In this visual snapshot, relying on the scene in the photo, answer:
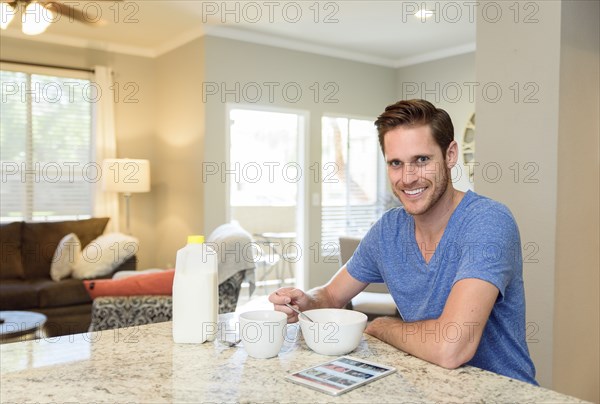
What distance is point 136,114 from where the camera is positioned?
5.73 metres

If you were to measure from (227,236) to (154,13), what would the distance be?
93.3 inches

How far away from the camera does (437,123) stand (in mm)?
1498

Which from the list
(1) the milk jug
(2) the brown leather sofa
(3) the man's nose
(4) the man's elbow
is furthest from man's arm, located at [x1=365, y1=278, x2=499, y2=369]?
(2) the brown leather sofa

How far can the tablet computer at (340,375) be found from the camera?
105 cm

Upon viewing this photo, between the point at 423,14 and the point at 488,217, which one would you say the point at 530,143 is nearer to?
the point at 488,217

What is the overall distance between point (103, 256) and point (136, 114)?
1824mm

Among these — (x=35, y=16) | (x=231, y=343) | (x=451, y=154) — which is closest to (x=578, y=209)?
(x=451, y=154)

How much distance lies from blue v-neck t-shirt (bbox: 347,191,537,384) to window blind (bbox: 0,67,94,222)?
4.52 m

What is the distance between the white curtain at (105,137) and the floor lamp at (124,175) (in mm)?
342

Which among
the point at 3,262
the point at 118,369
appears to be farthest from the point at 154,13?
the point at 118,369

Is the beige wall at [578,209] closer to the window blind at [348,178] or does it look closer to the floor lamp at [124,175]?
the window blind at [348,178]

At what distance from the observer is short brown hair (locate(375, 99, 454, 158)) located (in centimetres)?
149

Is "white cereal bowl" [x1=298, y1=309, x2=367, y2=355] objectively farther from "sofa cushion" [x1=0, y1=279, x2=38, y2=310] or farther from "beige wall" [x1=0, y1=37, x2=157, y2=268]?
"beige wall" [x1=0, y1=37, x2=157, y2=268]

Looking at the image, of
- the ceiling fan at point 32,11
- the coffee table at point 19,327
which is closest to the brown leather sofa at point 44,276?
the coffee table at point 19,327
